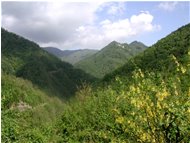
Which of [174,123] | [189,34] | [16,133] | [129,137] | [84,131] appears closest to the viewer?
[174,123]

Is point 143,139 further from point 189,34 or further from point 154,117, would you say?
point 189,34

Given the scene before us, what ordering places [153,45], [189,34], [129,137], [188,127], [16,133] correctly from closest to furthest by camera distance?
[188,127], [129,137], [16,133], [189,34], [153,45]

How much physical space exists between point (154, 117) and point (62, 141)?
2341 centimetres

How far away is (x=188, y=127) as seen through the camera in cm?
844

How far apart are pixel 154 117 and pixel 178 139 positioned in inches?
27.7

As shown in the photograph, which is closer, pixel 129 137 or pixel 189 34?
pixel 129 137

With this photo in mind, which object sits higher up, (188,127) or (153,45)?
(153,45)

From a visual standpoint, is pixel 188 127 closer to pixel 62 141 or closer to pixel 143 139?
pixel 143 139

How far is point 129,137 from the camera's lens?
10.6m

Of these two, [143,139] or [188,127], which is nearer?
[188,127]

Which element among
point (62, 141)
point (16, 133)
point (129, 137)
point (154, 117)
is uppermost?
point (154, 117)

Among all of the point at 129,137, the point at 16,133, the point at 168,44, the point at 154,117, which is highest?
the point at 168,44

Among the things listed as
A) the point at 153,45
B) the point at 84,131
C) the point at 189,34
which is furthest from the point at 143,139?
the point at 153,45

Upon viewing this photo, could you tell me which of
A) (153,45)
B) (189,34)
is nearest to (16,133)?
(189,34)
